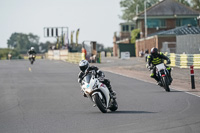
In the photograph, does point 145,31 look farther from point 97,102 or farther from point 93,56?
point 97,102

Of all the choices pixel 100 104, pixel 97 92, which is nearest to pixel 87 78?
pixel 97 92

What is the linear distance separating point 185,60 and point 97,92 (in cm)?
2753

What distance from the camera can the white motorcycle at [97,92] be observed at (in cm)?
1334

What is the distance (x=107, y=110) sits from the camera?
1427cm

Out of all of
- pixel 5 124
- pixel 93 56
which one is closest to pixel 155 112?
pixel 5 124

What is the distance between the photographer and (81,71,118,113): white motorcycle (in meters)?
13.3

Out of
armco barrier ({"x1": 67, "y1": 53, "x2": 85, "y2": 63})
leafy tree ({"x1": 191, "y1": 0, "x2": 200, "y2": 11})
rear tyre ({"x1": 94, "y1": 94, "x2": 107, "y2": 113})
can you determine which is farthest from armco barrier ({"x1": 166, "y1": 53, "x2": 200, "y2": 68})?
leafy tree ({"x1": 191, "y1": 0, "x2": 200, "y2": 11})

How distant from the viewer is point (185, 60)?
132 ft

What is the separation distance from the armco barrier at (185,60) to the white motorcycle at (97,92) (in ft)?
79.7

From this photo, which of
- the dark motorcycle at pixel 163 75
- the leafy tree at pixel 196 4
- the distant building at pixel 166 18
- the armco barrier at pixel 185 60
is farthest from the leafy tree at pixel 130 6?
the dark motorcycle at pixel 163 75

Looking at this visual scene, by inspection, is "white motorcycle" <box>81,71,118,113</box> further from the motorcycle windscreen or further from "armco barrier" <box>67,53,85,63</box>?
"armco barrier" <box>67,53,85,63</box>

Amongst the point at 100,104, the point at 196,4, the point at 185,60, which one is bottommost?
the point at 100,104

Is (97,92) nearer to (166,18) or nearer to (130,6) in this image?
(166,18)

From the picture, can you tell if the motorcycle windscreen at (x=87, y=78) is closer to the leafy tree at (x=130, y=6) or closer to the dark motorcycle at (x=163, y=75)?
the dark motorcycle at (x=163, y=75)
